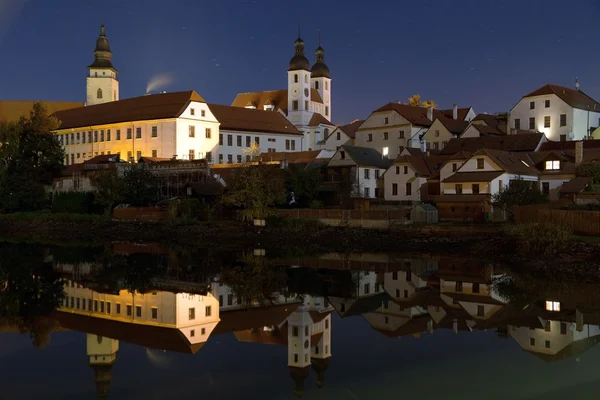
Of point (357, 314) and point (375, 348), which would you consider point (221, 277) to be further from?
point (375, 348)

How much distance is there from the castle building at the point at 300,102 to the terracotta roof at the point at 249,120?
5.34 m

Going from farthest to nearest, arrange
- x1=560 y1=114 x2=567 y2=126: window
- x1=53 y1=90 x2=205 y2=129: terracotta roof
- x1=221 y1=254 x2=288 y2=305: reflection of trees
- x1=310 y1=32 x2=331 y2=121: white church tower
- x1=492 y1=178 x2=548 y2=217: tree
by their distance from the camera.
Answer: x1=310 y1=32 x2=331 y2=121: white church tower < x1=53 y1=90 x2=205 y2=129: terracotta roof < x1=560 y1=114 x2=567 y2=126: window < x1=492 y1=178 x2=548 y2=217: tree < x1=221 y1=254 x2=288 y2=305: reflection of trees

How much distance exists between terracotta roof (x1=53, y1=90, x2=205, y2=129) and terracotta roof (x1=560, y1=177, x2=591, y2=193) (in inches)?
1683

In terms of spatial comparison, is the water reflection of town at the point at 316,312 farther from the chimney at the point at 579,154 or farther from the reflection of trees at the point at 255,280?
the chimney at the point at 579,154

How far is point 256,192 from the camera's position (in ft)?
147

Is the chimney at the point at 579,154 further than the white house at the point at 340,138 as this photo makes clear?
No

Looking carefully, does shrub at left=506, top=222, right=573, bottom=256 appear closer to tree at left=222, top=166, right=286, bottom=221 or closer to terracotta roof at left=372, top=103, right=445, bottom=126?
tree at left=222, top=166, right=286, bottom=221

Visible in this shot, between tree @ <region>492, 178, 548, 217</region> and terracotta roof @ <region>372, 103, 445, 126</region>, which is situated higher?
terracotta roof @ <region>372, 103, 445, 126</region>

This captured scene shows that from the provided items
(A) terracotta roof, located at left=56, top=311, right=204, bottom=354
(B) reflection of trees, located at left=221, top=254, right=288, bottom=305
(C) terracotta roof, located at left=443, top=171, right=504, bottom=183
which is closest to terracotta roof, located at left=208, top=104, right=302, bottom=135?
(C) terracotta roof, located at left=443, top=171, right=504, bottom=183

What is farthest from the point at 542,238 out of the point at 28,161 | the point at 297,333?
the point at 28,161

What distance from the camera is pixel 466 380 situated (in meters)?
13.2

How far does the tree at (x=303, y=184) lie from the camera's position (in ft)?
160

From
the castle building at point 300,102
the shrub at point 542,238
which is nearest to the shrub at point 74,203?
the castle building at point 300,102

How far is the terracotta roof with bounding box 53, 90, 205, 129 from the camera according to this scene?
2849 inches
